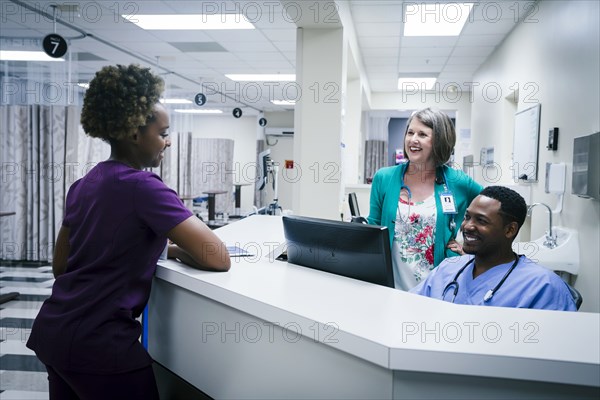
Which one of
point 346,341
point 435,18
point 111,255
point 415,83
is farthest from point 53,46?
point 415,83

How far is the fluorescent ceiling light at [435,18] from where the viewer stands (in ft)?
16.5

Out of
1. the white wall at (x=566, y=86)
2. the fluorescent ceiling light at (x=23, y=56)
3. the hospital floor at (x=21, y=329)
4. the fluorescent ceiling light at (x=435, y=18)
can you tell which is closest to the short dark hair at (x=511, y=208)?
the white wall at (x=566, y=86)

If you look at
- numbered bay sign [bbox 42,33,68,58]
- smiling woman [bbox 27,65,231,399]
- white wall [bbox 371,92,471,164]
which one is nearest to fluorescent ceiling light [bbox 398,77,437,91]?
white wall [bbox 371,92,471,164]

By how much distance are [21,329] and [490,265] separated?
3.57 meters

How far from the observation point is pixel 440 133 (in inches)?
87.5

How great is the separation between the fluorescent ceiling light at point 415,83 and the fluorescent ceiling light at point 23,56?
19.1 feet

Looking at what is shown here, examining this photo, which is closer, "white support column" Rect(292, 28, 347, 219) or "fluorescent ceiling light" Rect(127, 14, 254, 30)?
"white support column" Rect(292, 28, 347, 219)

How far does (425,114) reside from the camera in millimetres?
2262

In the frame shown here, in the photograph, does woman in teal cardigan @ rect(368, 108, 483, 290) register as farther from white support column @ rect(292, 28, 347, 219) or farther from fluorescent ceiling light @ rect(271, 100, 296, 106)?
fluorescent ceiling light @ rect(271, 100, 296, 106)

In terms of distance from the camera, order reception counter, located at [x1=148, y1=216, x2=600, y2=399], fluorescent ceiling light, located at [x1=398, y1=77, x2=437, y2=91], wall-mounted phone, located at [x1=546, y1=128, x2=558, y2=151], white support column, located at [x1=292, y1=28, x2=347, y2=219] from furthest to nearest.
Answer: fluorescent ceiling light, located at [x1=398, y1=77, x2=437, y2=91], white support column, located at [x1=292, y1=28, x2=347, y2=219], wall-mounted phone, located at [x1=546, y1=128, x2=558, y2=151], reception counter, located at [x1=148, y1=216, x2=600, y2=399]

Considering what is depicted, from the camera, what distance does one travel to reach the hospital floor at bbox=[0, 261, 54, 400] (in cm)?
284

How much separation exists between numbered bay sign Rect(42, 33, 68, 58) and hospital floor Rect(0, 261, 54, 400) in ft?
7.70

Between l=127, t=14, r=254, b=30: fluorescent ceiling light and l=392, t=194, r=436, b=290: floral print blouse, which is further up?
l=127, t=14, r=254, b=30: fluorescent ceiling light

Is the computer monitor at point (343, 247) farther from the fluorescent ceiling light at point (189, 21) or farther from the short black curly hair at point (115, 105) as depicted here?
the fluorescent ceiling light at point (189, 21)
